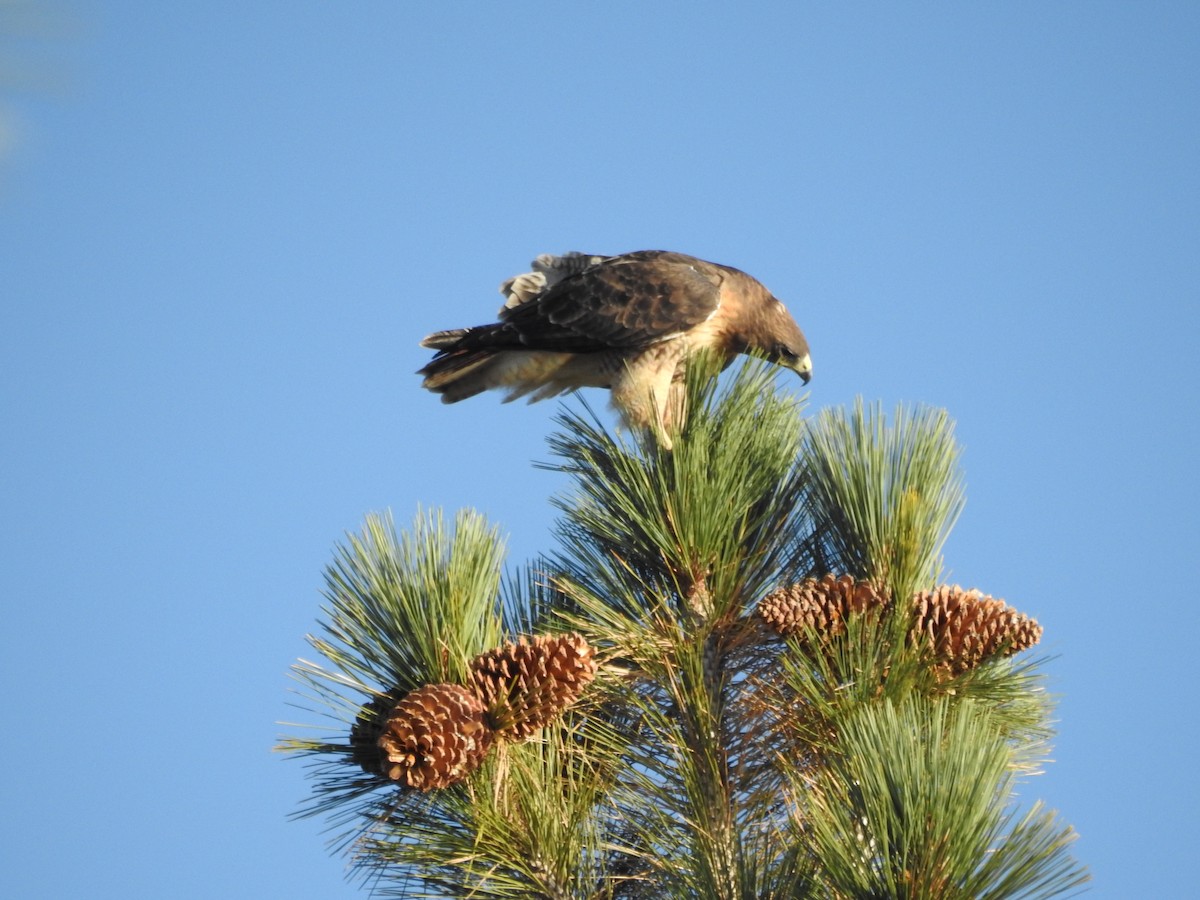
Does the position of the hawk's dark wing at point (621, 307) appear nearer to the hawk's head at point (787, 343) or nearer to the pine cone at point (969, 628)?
the hawk's head at point (787, 343)

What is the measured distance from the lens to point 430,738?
3.07m

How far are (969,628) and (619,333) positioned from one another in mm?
3124

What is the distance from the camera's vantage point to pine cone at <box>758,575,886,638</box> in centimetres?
344

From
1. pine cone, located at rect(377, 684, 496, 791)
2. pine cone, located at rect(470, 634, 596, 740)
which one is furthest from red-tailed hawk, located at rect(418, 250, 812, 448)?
pine cone, located at rect(377, 684, 496, 791)

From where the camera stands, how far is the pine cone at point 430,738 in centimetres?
308

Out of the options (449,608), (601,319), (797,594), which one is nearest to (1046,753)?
(797,594)

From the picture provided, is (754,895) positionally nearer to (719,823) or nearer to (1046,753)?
(719,823)

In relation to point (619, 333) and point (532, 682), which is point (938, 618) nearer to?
point (532, 682)

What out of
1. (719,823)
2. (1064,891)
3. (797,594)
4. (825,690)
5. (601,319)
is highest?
(601,319)

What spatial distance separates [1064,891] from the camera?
2.74 meters

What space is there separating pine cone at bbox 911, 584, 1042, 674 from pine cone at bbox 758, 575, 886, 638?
143 millimetres

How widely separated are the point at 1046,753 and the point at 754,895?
4.75ft

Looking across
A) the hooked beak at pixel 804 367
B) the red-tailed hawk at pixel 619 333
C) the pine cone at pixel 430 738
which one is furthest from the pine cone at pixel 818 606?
the hooked beak at pixel 804 367

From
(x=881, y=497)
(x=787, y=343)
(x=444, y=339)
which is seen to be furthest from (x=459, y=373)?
(x=881, y=497)
